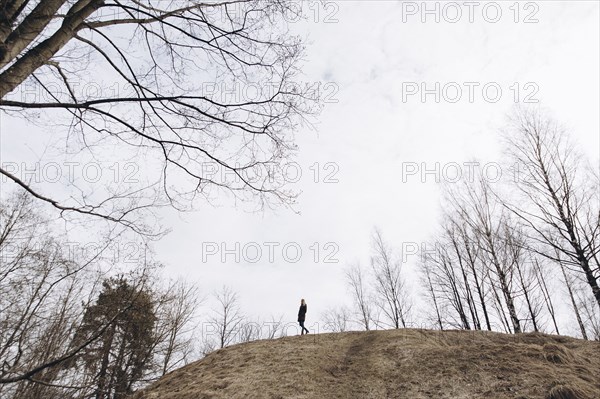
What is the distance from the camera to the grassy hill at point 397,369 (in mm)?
7016

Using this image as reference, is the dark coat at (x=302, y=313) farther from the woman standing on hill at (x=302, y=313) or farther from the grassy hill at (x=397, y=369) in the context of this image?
the grassy hill at (x=397, y=369)

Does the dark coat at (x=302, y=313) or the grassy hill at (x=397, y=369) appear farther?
the dark coat at (x=302, y=313)

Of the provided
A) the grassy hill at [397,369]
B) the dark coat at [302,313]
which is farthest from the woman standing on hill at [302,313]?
the grassy hill at [397,369]

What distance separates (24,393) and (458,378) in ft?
26.7

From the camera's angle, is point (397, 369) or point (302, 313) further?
point (302, 313)

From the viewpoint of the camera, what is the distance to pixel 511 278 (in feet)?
43.9

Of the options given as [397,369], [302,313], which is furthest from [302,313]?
[397,369]

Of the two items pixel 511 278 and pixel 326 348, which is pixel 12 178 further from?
pixel 511 278

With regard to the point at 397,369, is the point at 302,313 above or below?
above

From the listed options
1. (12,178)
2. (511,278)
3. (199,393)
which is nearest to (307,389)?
(199,393)

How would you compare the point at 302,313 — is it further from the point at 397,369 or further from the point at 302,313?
the point at 397,369

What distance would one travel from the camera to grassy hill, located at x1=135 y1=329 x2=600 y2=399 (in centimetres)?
702

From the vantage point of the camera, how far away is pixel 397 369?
29.0 ft

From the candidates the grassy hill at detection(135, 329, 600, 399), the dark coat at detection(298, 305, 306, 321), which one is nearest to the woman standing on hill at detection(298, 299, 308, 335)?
the dark coat at detection(298, 305, 306, 321)
